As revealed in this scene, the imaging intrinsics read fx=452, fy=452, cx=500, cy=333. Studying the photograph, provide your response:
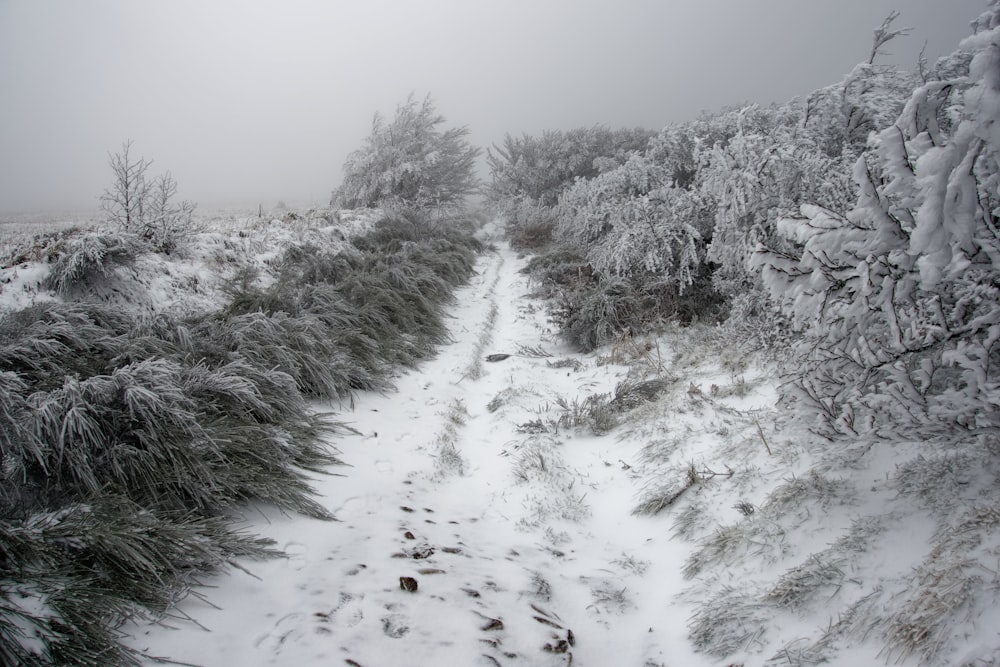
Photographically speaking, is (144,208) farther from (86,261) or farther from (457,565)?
(457,565)

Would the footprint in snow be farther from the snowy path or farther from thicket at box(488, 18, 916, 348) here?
thicket at box(488, 18, 916, 348)

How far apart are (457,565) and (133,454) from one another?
59.3 inches

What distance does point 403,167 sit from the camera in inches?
572

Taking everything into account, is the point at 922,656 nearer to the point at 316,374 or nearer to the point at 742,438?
the point at 742,438

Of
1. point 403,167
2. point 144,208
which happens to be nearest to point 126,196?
point 144,208

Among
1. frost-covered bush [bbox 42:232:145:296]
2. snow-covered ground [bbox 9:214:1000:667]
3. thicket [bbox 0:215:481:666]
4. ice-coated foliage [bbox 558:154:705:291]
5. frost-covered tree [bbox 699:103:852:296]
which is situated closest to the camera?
thicket [bbox 0:215:481:666]

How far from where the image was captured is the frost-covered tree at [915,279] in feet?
3.90

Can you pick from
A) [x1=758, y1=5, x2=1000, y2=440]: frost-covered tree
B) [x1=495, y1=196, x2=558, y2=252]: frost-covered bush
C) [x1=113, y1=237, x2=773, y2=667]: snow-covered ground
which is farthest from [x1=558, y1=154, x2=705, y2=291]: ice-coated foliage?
[x1=495, y1=196, x2=558, y2=252]: frost-covered bush

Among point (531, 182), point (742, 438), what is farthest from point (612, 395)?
point (531, 182)

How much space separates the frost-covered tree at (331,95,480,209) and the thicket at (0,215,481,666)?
11596mm

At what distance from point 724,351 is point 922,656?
324cm

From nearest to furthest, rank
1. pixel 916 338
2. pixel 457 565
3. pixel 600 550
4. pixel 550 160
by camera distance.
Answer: pixel 916 338 → pixel 457 565 → pixel 600 550 → pixel 550 160

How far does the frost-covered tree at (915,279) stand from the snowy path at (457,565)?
1.19 metres

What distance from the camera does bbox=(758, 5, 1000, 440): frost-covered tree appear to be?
3.90ft
